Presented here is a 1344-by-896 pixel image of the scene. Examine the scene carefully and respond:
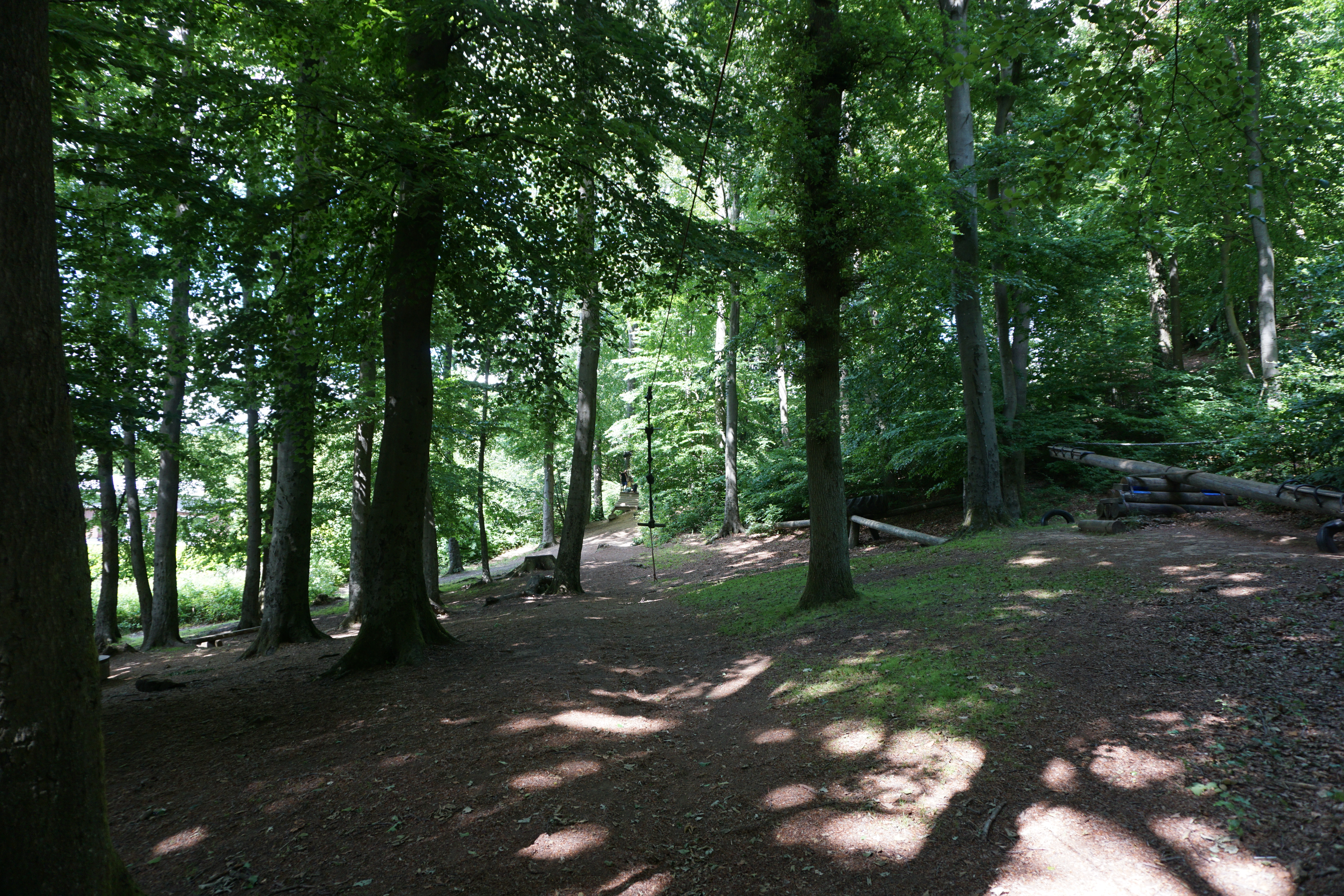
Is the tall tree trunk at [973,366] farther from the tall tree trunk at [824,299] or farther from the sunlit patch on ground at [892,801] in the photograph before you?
the sunlit patch on ground at [892,801]

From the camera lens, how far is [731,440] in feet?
65.7

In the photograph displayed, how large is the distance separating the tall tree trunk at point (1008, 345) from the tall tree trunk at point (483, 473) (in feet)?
33.8

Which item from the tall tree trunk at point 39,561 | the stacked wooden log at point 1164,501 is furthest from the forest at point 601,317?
the stacked wooden log at point 1164,501

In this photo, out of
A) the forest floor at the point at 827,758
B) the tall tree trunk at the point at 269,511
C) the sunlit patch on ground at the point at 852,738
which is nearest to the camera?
the forest floor at the point at 827,758

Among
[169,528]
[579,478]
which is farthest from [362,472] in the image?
Result: [169,528]

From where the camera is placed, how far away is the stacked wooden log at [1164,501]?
11.2 metres

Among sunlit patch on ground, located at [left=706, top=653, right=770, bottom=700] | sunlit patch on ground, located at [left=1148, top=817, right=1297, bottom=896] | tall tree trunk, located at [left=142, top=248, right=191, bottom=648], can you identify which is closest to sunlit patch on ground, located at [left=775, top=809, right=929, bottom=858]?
sunlit patch on ground, located at [left=1148, top=817, right=1297, bottom=896]

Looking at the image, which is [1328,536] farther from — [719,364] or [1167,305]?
[1167,305]

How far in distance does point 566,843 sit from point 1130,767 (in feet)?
9.76

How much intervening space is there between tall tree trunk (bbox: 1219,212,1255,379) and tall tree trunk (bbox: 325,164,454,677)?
65.4 feet

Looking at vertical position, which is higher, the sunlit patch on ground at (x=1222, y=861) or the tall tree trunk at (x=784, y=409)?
the tall tree trunk at (x=784, y=409)

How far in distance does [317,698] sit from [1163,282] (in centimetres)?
2437

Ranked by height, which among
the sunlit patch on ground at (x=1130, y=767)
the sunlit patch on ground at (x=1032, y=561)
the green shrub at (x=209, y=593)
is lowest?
the green shrub at (x=209, y=593)

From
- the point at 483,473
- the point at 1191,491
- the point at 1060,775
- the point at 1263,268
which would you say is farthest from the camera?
the point at 483,473
